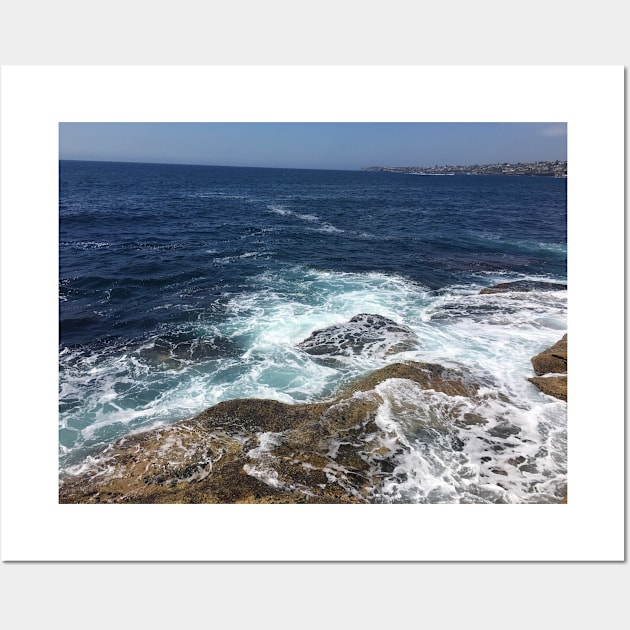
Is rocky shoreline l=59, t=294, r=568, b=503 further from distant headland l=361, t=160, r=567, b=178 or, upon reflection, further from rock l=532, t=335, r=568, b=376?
distant headland l=361, t=160, r=567, b=178

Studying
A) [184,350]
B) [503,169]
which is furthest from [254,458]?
[503,169]

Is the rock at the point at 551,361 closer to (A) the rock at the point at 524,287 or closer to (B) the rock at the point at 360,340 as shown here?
(B) the rock at the point at 360,340

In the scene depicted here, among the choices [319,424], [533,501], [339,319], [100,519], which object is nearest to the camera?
[100,519]

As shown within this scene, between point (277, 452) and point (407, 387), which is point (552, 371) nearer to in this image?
point (407, 387)

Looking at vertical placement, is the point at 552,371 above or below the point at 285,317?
below

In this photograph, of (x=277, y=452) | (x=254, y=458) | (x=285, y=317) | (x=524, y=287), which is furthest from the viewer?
(x=524, y=287)
